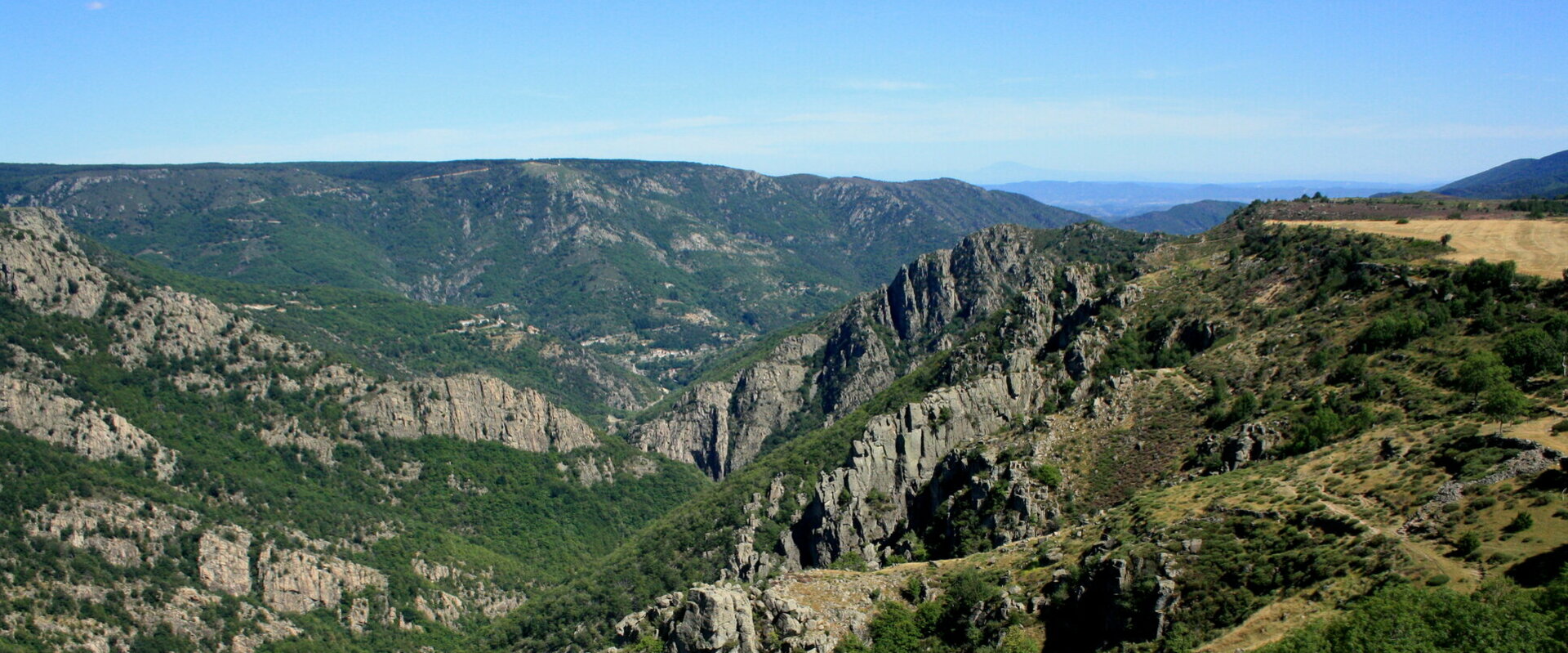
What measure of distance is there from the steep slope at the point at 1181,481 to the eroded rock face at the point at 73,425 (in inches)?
2378

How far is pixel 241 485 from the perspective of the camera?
14788 cm

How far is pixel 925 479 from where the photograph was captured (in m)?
101

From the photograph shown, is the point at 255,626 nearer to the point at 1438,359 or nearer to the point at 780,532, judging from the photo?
the point at 780,532

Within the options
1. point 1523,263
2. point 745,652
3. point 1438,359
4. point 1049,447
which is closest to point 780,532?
point 1049,447

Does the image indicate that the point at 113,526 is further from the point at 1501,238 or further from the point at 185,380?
the point at 1501,238

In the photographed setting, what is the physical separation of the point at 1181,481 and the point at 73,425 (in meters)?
143

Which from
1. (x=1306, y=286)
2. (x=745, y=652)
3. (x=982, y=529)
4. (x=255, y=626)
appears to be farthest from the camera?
(x=255, y=626)

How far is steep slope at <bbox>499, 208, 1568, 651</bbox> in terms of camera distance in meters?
51.7

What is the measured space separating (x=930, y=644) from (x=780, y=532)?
55.2m

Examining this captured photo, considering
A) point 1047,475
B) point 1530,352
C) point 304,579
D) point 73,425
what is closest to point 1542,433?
point 1530,352

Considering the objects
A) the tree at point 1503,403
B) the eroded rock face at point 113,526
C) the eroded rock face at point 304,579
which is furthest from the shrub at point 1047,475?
the eroded rock face at point 113,526

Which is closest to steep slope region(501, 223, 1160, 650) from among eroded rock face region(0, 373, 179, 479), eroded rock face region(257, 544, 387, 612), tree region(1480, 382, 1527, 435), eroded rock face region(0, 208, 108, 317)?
eroded rock face region(257, 544, 387, 612)

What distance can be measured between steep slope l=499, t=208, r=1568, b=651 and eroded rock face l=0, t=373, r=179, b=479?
6039cm

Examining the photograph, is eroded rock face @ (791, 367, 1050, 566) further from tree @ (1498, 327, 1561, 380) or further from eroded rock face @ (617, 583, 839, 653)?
tree @ (1498, 327, 1561, 380)
